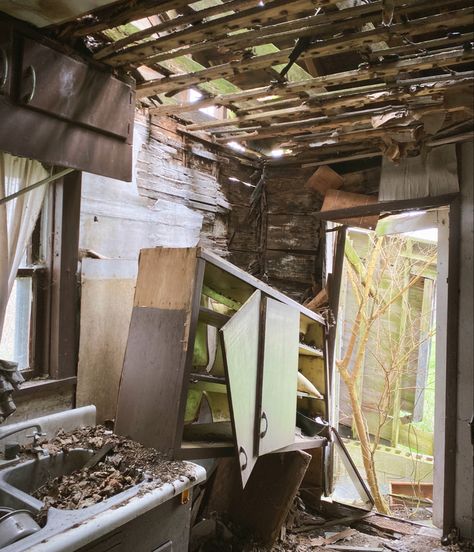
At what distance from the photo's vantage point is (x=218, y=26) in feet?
6.99

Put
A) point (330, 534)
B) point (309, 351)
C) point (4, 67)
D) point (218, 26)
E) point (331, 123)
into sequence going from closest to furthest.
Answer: point (4, 67)
point (218, 26)
point (331, 123)
point (330, 534)
point (309, 351)

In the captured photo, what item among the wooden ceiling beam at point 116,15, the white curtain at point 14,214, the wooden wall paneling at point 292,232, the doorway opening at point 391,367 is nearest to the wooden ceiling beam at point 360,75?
the wooden ceiling beam at point 116,15

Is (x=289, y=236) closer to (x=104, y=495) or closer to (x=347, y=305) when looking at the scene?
(x=104, y=495)

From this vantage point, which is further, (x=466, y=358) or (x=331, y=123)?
(x=466, y=358)

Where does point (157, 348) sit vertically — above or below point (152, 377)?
above

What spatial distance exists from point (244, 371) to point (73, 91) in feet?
6.29

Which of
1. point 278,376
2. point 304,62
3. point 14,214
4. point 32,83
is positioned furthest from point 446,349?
point 32,83

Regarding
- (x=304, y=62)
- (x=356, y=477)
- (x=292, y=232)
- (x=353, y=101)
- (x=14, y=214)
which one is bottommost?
(x=356, y=477)

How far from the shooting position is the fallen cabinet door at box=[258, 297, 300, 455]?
10.0 ft

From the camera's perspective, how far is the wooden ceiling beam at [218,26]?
1971mm

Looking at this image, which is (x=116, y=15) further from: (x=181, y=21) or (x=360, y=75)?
(x=360, y=75)

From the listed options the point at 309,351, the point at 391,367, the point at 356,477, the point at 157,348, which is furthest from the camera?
the point at 391,367

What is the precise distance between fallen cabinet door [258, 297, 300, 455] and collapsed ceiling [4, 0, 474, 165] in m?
1.52

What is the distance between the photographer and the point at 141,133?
3668 millimetres
